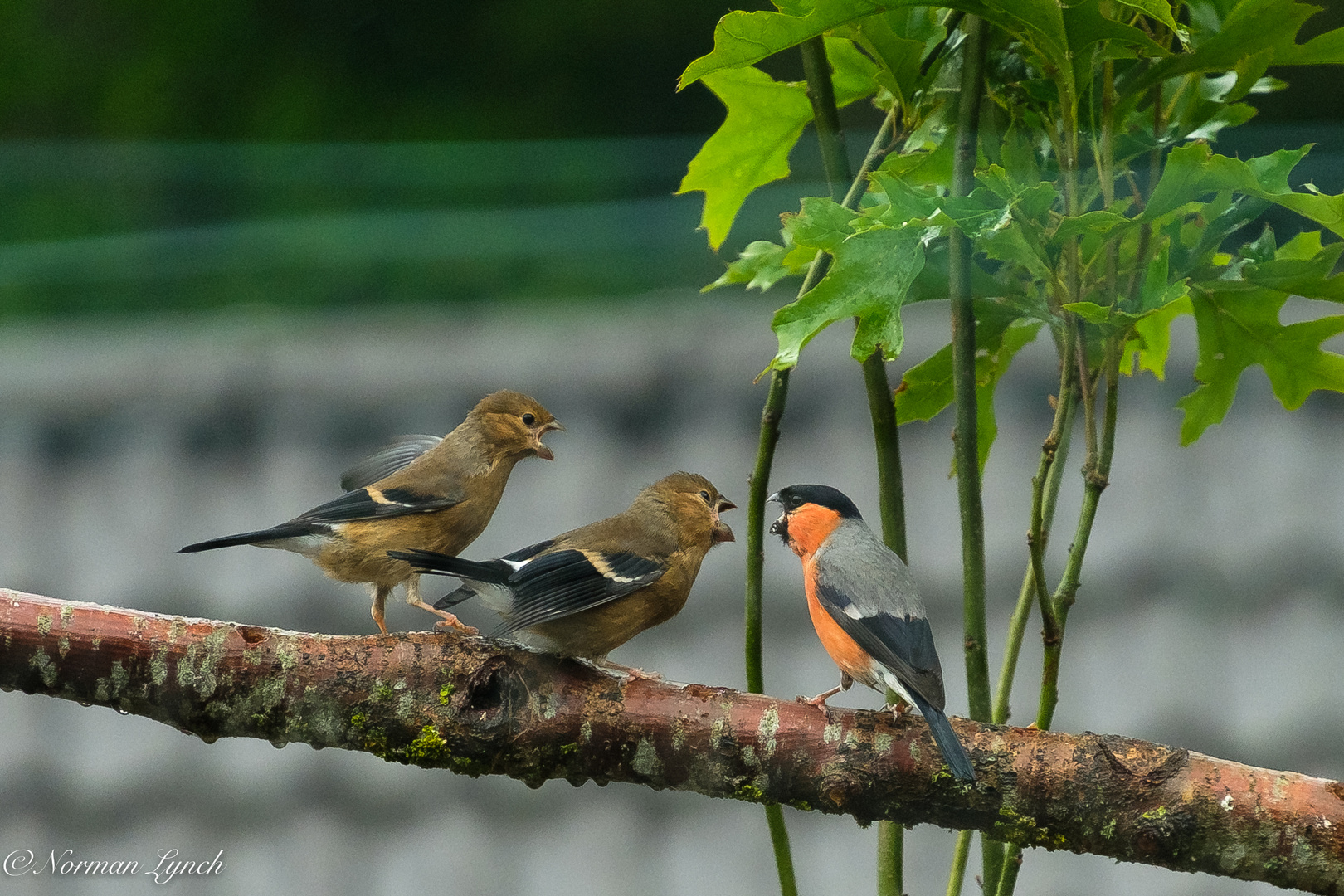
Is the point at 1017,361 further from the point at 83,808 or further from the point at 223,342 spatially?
the point at 83,808

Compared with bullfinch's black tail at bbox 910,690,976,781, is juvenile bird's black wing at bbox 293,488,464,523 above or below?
above

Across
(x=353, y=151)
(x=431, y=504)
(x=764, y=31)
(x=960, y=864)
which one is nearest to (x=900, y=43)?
(x=764, y=31)

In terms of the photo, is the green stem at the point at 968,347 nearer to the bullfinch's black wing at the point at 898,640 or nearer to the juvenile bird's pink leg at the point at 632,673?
the bullfinch's black wing at the point at 898,640

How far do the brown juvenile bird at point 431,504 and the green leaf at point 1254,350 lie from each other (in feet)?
2.27

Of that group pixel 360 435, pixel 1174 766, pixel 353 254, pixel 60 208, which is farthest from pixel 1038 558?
pixel 60 208

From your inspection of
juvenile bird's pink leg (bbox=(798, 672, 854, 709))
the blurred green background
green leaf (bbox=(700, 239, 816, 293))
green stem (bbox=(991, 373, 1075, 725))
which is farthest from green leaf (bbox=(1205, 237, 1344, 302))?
the blurred green background

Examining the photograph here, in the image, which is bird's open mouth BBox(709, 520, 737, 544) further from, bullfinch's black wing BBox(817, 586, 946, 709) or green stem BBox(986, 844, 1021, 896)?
green stem BBox(986, 844, 1021, 896)

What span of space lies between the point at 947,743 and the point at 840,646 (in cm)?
23

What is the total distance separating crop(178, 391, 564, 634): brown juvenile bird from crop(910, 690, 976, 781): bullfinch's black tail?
509 millimetres

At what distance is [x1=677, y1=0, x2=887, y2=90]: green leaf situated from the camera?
36.8 inches

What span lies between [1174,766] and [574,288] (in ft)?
5.50

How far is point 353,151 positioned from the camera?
2.61 metres

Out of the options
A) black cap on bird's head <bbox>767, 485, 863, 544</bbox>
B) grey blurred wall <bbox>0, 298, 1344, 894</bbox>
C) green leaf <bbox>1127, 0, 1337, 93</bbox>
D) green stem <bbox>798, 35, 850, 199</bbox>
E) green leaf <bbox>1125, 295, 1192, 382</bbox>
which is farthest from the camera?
grey blurred wall <bbox>0, 298, 1344, 894</bbox>

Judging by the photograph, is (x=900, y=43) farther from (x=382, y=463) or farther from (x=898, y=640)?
(x=382, y=463)
